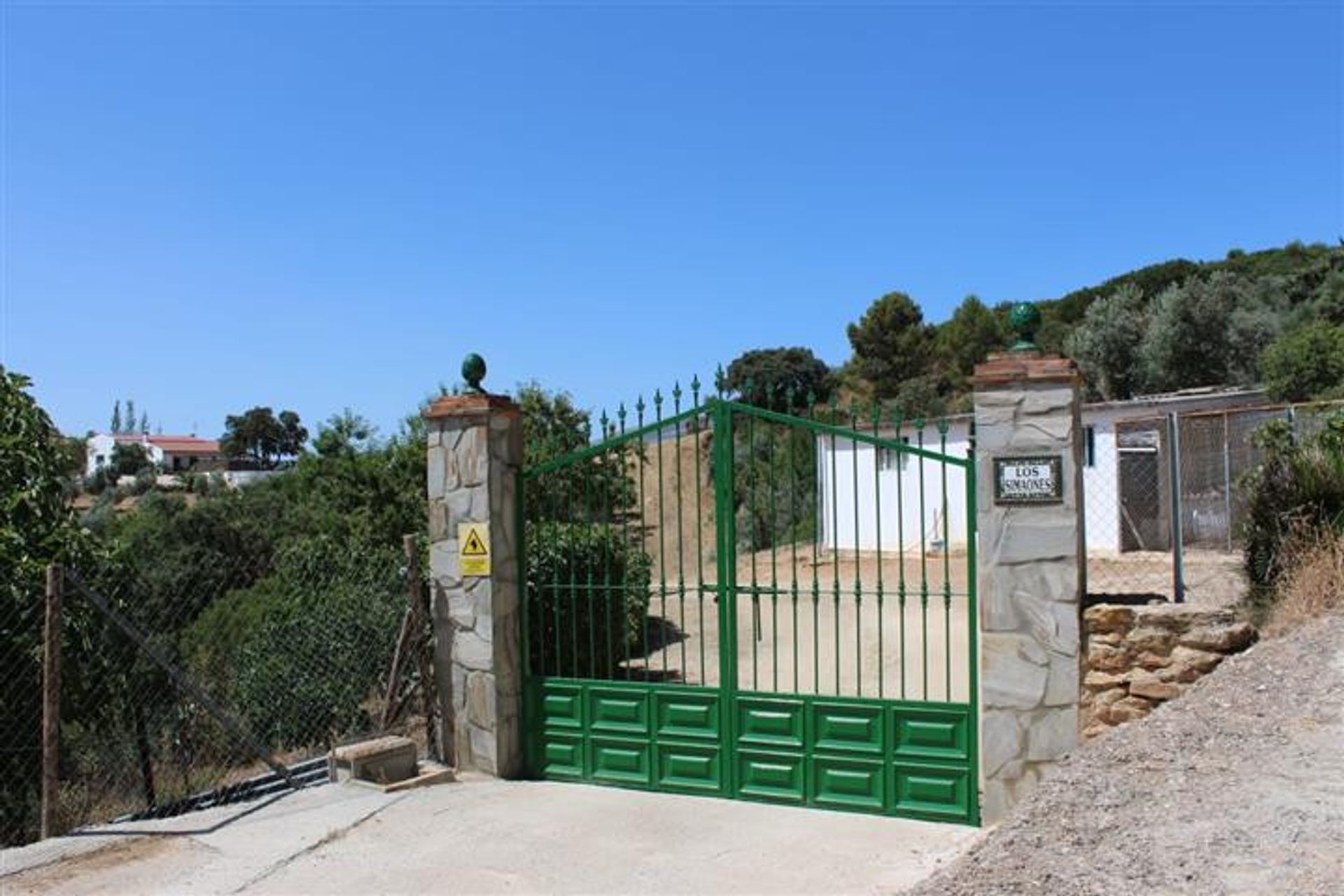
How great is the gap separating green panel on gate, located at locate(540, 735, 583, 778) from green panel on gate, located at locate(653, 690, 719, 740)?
70 centimetres

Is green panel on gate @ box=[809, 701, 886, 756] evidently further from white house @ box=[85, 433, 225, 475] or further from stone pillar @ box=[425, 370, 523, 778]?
white house @ box=[85, 433, 225, 475]

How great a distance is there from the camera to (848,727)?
646cm

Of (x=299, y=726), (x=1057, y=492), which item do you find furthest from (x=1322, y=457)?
(x=299, y=726)

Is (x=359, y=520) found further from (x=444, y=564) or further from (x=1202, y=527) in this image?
(x=1202, y=527)

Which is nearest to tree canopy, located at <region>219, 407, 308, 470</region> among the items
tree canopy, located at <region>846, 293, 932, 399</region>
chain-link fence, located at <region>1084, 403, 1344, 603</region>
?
tree canopy, located at <region>846, 293, 932, 399</region>

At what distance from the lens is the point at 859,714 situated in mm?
6430

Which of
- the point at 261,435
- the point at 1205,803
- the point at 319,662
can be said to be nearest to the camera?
the point at 1205,803

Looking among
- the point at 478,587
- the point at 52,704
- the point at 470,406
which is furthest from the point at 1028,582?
the point at 52,704

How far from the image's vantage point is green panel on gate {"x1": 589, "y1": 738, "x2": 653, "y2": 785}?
279 inches

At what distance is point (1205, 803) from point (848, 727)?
223 cm

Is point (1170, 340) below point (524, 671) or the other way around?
the other way around

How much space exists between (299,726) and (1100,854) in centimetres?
847

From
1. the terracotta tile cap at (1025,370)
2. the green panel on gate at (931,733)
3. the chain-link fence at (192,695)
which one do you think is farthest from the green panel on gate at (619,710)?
the terracotta tile cap at (1025,370)

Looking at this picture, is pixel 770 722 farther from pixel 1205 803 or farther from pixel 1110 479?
pixel 1110 479
